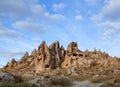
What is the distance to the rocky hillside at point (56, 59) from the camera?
7666 cm

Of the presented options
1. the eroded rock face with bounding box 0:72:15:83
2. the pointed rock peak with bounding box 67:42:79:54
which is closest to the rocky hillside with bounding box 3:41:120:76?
the pointed rock peak with bounding box 67:42:79:54

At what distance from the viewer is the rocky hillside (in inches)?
3018

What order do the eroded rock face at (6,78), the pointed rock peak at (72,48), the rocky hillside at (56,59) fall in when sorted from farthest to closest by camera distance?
1. the pointed rock peak at (72,48)
2. the rocky hillside at (56,59)
3. the eroded rock face at (6,78)

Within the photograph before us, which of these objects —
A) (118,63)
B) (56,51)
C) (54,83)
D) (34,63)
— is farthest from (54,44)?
(54,83)

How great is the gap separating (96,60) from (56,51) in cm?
1638

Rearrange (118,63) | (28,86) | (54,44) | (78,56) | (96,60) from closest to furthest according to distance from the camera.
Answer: (28,86), (118,63), (96,60), (78,56), (54,44)

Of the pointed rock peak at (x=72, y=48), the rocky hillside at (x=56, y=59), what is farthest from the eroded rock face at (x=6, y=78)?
the pointed rock peak at (x=72, y=48)

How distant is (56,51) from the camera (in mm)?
87875

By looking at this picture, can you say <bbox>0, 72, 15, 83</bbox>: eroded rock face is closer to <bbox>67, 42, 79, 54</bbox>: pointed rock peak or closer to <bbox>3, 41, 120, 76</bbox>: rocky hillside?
<bbox>3, 41, 120, 76</bbox>: rocky hillside

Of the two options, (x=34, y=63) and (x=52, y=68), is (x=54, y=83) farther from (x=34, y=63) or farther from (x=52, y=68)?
(x=34, y=63)

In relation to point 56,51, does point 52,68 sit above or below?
below

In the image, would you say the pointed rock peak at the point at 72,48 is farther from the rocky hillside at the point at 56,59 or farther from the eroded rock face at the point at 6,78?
the eroded rock face at the point at 6,78

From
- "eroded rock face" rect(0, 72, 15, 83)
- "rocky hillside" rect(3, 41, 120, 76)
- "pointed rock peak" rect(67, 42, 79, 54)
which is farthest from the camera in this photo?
"pointed rock peak" rect(67, 42, 79, 54)

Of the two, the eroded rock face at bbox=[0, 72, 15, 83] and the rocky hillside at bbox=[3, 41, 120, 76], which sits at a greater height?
the rocky hillside at bbox=[3, 41, 120, 76]
